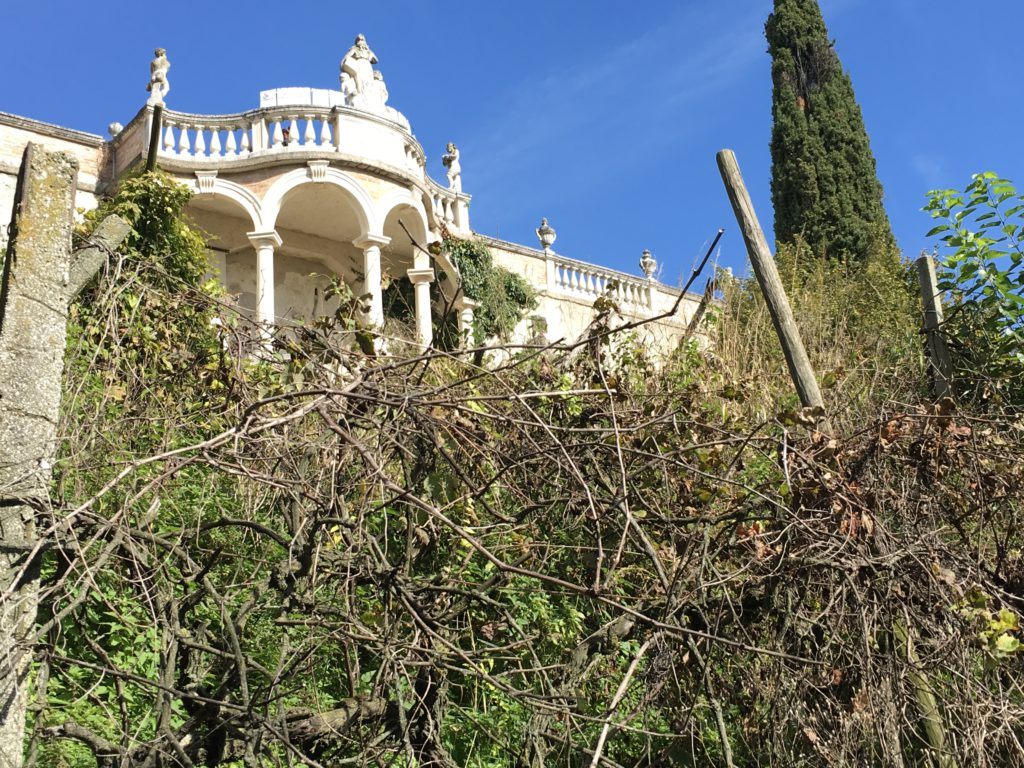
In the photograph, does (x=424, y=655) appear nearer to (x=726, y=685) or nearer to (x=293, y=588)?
(x=293, y=588)

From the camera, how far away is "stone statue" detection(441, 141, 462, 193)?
20109 millimetres

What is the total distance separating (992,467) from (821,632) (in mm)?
1044

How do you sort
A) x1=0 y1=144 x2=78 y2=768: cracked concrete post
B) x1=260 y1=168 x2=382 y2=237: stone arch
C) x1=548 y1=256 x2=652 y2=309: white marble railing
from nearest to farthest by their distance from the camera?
x1=0 y1=144 x2=78 y2=768: cracked concrete post < x1=260 y1=168 x2=382 y2=237: stone arch < x1=548 y1=256 x2=652 y2=309: white marble railing

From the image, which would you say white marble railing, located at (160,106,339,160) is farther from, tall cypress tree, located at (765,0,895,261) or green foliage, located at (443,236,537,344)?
tall cypress tree, located at (765,0,895,261)

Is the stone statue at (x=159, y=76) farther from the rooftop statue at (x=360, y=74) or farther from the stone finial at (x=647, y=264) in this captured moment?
the stone finial at (x=647, y=264)

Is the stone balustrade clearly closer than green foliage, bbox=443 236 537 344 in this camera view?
Yes

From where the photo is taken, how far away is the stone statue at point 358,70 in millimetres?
18203

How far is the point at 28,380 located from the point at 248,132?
14.7 meters

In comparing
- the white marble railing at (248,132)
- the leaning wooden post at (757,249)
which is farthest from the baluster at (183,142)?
the leaning wooden post at (757,249)

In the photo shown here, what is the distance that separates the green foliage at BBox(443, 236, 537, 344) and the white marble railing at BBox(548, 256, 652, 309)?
4.29ft

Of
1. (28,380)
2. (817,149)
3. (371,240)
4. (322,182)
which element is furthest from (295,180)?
(28,380)

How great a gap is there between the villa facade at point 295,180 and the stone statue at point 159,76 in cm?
2

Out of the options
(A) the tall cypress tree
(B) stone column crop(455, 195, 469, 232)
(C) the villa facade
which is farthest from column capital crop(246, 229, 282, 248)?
(A) the tall cypress tree

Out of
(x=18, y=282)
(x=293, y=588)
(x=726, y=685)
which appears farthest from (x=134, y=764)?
(x=726, y=685)
